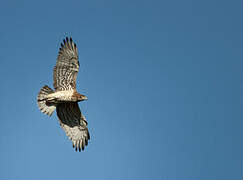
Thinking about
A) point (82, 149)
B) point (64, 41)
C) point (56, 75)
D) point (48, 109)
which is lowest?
point (82, 149)

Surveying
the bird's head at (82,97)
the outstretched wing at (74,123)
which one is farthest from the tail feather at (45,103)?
the bird's head at (82,97)

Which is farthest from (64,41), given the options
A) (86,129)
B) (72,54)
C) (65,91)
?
(86,129)

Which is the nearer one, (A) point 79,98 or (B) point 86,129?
(A) point 79,98

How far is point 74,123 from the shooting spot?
13.4 metres

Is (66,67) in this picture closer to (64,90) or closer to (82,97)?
(64,90)

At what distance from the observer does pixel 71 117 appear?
13359 mm

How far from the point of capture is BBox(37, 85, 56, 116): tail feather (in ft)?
42.7

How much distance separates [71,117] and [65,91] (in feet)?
3.00

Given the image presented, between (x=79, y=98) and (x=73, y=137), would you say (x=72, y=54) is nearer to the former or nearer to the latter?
(x=79, y=98)

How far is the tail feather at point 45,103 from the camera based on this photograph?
42.7 ft

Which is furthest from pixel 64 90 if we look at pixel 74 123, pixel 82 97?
pixel 74 123

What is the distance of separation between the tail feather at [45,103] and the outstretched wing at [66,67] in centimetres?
29

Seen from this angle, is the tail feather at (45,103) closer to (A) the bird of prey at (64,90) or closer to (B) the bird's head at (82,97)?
(A) the bird of prey at (64,90)

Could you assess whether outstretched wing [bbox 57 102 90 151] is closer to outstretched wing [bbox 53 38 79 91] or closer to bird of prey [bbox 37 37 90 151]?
bird of prey [bbox 37 37 90 151]
